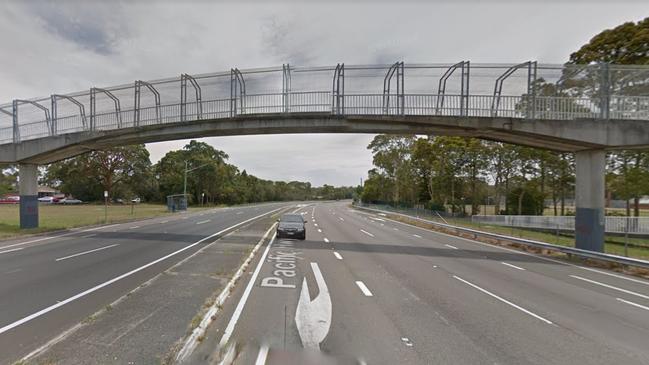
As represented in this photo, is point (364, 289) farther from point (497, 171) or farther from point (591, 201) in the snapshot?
point (497, 171)

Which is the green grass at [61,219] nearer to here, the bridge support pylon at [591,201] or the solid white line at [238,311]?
the solid white line at [238,311]

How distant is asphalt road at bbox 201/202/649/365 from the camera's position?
472cm

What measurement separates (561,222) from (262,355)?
33691 millimetres

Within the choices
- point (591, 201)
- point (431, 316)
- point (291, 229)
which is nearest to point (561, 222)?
point (591, 201)

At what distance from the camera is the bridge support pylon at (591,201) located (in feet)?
47.1

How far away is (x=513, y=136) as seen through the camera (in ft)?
52.9

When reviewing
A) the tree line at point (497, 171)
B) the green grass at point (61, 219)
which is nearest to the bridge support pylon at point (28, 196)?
the green grass at point (61, 219)

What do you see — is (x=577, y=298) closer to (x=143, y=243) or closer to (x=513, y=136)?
(x=513, y=136)

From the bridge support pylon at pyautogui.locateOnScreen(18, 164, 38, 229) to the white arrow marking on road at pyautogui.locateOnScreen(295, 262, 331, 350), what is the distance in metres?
21.8

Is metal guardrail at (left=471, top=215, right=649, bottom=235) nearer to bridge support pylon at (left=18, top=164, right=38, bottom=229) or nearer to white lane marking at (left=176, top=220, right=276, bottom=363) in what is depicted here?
white lane marking at (left=176, top=220, right=276, bottom=363)

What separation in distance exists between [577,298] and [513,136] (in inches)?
393

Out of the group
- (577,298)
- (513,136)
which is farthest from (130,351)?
(513,136)

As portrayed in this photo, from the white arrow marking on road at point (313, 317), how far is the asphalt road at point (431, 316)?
0.06 ft

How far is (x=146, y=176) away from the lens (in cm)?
8056
